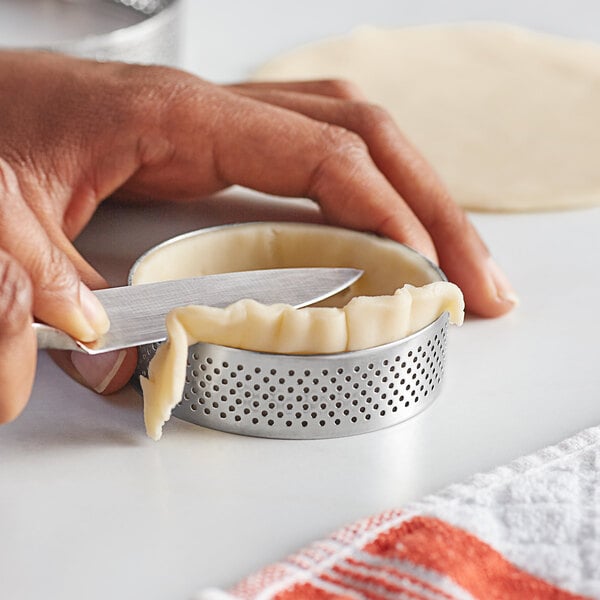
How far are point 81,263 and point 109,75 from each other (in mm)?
325

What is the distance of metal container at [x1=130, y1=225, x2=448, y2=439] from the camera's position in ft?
3.02

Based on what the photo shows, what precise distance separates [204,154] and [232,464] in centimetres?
45

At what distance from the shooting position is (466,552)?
78 centimetres

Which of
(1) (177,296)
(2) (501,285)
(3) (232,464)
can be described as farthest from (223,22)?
(3) (232,464)

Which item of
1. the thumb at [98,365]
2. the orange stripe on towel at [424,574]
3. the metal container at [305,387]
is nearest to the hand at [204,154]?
the thumb at [98,365]

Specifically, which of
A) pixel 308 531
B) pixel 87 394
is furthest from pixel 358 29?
pixel 308 531

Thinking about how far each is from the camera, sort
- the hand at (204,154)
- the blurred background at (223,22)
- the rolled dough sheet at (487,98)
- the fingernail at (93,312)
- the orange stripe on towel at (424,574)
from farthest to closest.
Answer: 1. the blurred background at (223,22)
2. the rolled dough sheet at (487,98)
3. the hand at (204,154)
4. the fingernail at (93,312)
5. the orange stripe on towel at (424,574)

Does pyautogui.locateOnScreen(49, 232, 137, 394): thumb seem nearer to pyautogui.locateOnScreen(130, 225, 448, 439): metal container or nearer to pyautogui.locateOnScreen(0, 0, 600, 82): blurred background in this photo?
pyautogui.locateOnScreen(130, 225, 448, 439): metal container

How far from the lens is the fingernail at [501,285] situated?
1194 mm

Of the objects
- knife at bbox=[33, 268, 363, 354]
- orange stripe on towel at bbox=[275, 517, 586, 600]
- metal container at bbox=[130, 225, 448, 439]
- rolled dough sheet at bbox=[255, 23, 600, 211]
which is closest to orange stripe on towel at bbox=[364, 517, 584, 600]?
orange stripe on towel at bbox=[275, 517, 586, 600]

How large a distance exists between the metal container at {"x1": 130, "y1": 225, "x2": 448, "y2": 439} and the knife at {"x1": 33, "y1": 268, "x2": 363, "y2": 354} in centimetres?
4

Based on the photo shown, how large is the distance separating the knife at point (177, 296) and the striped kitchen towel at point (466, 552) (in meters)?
0.24

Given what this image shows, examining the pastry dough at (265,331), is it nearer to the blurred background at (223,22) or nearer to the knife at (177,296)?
the knife at (177,296)

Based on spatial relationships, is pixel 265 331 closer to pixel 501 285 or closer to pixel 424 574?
pixel 424 574
